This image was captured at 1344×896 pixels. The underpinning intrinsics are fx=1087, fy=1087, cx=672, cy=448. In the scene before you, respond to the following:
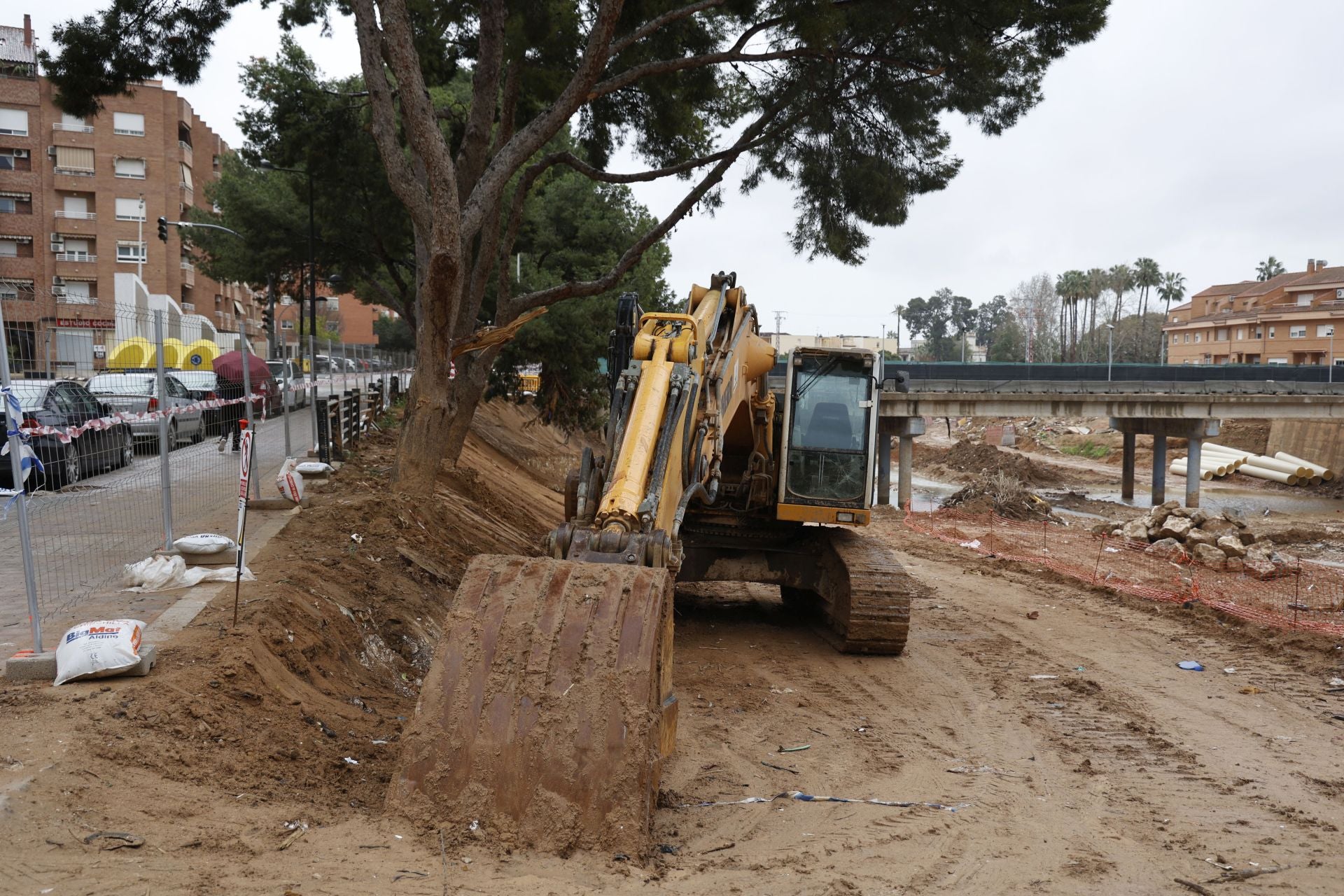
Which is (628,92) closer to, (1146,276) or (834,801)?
(834,801)

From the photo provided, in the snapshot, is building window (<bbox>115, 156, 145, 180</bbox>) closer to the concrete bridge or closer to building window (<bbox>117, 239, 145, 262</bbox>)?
building window (<bbox>117, 239, 145, 262</bbox>)

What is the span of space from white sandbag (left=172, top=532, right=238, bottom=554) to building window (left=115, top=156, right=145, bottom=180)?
52741 mm

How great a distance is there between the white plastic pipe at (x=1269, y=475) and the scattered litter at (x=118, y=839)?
49692 millimetres

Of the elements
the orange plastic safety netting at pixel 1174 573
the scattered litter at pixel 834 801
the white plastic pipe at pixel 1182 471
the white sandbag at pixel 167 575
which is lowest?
the white plastic pipe at pixel 1182 471

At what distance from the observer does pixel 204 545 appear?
8.80 metres

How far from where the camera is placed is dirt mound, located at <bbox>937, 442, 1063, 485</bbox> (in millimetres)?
48531

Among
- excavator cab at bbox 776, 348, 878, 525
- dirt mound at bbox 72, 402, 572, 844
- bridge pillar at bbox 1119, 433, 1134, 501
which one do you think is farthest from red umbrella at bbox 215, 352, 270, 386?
bridge pillar at bbox 1119, 433, 1134, 501

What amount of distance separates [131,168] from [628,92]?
48.2 meters

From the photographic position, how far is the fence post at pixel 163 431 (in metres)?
8.41

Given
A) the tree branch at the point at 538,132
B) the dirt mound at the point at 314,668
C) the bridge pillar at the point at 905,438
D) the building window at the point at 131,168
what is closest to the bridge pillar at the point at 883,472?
the bridge pillar at the point at 905,438

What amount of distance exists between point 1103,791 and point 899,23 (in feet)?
28.1

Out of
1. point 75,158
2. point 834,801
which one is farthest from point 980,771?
point 75,158

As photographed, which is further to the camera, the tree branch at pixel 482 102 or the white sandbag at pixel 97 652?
the tree branch at pixel 482 102

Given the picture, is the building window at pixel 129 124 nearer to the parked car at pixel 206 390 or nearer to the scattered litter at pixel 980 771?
the parked car at pixel 206 390
